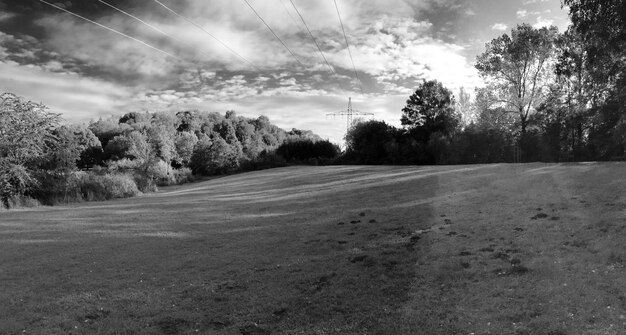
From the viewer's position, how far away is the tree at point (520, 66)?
46.7 meters

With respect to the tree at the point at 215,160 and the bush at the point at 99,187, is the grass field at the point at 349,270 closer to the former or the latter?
the bush at the point at 99,187

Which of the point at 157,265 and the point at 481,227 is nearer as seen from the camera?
the point at 157,265

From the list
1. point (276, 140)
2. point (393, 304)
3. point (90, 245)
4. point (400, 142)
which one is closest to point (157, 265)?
point (90, 245)

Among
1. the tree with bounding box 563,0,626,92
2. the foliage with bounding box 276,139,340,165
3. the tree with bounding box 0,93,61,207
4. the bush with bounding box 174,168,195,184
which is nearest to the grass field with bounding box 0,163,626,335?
the tree with bounding box 563,0,626,92

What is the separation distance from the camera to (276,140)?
127062 mm

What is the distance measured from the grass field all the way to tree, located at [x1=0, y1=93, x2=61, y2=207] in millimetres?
13428

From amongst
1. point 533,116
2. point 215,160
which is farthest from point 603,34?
point 215,160

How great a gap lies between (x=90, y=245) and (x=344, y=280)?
8797 mm

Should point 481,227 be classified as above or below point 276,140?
below

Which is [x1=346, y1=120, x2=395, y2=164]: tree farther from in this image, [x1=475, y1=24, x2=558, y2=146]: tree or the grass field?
the grass field

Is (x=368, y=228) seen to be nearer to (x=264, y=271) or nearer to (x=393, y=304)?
(x=264, y=271)

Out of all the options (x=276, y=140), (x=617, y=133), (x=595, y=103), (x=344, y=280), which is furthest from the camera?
(x=276, y=140)

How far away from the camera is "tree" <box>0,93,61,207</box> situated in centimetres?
2745

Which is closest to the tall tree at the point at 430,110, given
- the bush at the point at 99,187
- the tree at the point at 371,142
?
the tree at the point at 371,142
